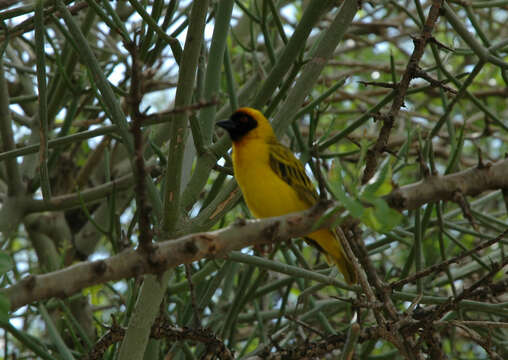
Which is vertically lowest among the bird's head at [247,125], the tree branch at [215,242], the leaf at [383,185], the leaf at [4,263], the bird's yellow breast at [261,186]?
the tree branch at [215,242]

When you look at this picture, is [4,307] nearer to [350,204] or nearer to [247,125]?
[350,204]

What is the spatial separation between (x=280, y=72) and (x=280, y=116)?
250mm

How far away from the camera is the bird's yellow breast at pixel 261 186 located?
351cm

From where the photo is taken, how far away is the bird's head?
373 cm

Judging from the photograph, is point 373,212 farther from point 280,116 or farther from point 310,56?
point 310,56

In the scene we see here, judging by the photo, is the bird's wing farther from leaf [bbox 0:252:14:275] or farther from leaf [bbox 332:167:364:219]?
leaf [bbox 0:252:14:275]

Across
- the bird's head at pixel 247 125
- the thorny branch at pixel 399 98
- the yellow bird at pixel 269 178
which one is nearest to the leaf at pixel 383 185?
the thorny branch at pixel 399 98

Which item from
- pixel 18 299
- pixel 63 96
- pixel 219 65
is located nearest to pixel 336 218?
pixel 18 299

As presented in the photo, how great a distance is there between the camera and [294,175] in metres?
3.64

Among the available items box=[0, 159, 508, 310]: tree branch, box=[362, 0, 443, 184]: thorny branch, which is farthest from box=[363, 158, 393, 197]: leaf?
box=[362, 0, 443, 184]: thorny branch

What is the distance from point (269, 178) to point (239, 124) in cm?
42

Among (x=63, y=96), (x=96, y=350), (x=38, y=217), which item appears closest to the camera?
(x=96, y=350)

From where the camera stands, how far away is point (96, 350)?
113 inches

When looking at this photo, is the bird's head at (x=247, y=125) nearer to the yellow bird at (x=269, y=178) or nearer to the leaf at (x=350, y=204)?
the yellow bird at (x=269, y=178)
